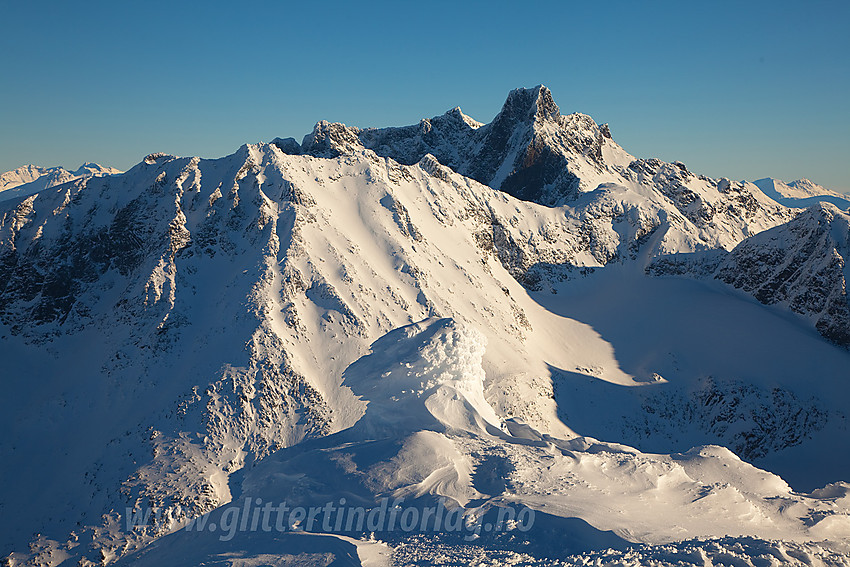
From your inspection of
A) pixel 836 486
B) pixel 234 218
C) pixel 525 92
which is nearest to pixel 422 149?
pixel 525 92

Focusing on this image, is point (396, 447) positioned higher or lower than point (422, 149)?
lower

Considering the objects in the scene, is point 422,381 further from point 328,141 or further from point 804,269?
point 328,141

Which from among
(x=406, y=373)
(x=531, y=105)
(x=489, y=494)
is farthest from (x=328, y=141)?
(x=489, y=494)

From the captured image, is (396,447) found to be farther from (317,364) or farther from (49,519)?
(49,519)

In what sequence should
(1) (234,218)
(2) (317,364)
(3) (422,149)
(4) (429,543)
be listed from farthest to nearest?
(3) (422,149), (1) (234,218), (2) (317,364), (4) (429,543)

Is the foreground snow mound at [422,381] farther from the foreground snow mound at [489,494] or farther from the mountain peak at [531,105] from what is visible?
the mountain peak at [531,105]

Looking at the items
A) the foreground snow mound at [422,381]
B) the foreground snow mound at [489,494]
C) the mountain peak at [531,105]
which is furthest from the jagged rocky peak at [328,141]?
the foreground snow mound at [489,494]
